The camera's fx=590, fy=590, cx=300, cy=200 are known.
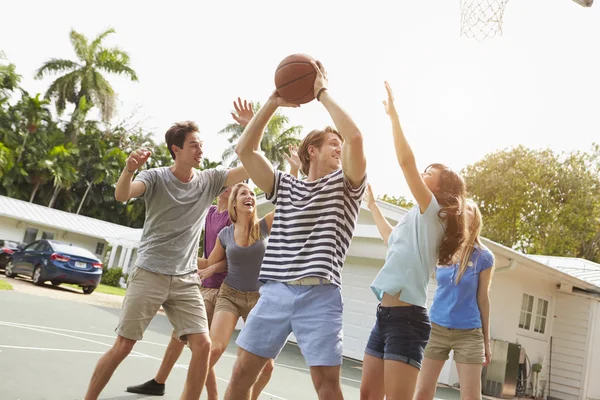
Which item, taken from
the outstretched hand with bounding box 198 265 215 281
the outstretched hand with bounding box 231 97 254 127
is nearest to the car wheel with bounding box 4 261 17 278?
the outstretched hand with bounding box 198 265 215 281

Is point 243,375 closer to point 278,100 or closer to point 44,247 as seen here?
point 278,100

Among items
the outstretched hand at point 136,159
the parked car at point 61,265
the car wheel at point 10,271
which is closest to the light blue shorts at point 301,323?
the outstretched hand at point 136,159

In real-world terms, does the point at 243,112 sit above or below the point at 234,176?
above

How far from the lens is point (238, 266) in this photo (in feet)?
17.3

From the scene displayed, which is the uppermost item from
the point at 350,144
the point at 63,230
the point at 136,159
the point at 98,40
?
the point at 98,40

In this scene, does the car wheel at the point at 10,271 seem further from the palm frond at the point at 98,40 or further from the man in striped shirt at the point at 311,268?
the palm frond at the point at 98,40

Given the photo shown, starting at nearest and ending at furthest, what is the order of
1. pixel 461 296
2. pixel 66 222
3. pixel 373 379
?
1. pixel 373 379
2. pixel 461 296
3. pixel 66 222

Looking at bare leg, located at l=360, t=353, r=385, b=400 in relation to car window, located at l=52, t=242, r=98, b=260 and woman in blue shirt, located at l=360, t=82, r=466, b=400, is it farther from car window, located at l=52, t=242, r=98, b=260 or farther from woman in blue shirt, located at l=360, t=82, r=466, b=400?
car window, located at l=52, t=242, r=98, b=260

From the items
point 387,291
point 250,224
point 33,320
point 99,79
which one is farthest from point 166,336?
point 99,79

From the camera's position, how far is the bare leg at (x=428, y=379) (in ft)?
14.5

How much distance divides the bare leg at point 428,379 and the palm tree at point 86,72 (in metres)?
38.3

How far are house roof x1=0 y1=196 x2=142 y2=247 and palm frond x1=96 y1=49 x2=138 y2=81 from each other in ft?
34.3

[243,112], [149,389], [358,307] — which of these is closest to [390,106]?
[243,112]

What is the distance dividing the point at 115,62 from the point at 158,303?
126ft
